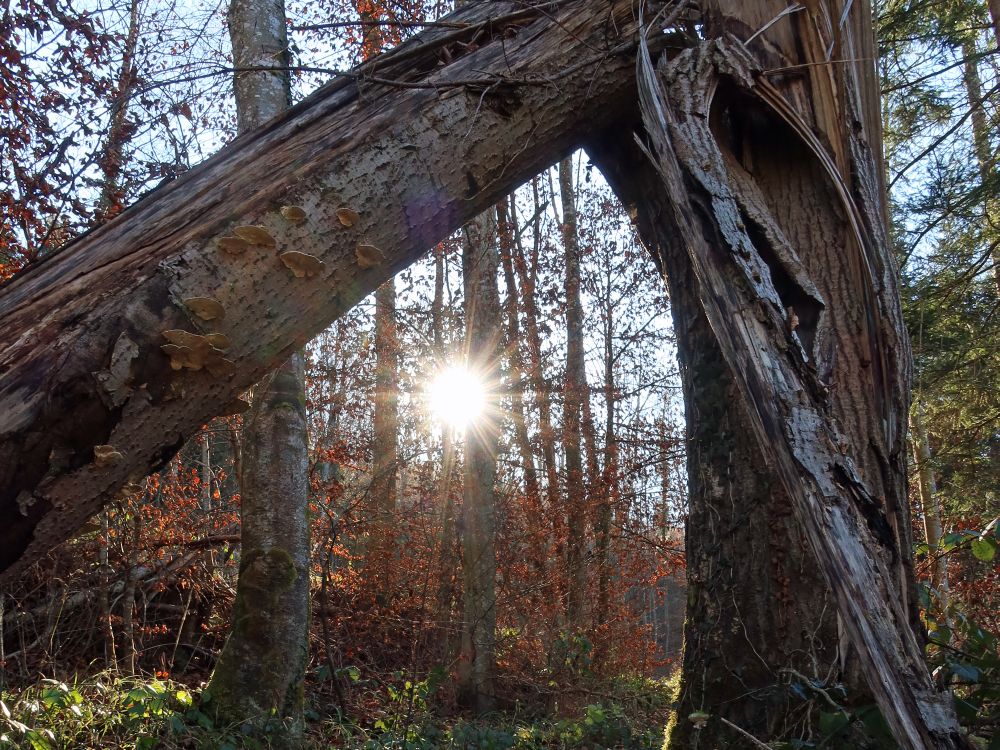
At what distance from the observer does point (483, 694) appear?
6.46 meters

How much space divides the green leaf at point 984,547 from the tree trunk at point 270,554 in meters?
3.35

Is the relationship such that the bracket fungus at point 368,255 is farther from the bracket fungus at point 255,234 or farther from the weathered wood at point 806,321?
the weathered wood at point 806,321

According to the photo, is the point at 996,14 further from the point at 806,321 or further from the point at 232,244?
the point at 232,244

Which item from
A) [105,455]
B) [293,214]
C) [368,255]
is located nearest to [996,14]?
[368,255]

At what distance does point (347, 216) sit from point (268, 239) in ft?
0.76

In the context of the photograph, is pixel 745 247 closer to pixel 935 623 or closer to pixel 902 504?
pixel 902 504

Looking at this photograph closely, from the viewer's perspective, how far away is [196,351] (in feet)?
4.85

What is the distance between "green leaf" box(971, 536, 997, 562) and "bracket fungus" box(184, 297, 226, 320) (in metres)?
2.12

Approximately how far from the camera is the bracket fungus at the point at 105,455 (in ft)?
4.54

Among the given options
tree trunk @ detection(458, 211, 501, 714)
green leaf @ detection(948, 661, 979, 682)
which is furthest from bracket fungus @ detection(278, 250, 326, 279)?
tree trunk @ detection(458, 211, 501, 714)

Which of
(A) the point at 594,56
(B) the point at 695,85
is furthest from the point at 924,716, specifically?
(A) the point at 594,56

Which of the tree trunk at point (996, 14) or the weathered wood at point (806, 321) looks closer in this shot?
the weathered wood at point (806, 321)

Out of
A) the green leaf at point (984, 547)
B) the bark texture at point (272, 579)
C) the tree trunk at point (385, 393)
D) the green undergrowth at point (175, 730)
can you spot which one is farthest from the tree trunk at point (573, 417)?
the green leaf at point (984, 547)

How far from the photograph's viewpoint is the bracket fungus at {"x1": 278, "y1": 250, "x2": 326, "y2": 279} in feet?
5.35
